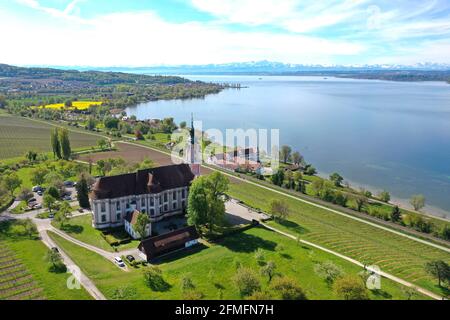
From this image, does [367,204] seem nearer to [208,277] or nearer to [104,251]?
[208,277]

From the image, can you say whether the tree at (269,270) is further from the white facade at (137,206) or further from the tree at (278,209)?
the white facade at (137,206)

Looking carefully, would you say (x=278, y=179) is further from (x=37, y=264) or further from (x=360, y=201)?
(x=37, y=264)

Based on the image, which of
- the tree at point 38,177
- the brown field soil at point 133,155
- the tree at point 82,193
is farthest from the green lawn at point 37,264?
the brown field soil at point 133,155

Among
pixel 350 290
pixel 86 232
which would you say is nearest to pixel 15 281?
pixel 86 232

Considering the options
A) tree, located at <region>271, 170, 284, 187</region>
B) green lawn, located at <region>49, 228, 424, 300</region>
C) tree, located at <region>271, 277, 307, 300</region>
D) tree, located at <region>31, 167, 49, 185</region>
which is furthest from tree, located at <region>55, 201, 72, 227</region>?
tree, located at <region>271, 170, 284, 187</region>

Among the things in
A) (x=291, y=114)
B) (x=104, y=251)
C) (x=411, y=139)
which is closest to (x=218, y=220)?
(x=104, y=251)
